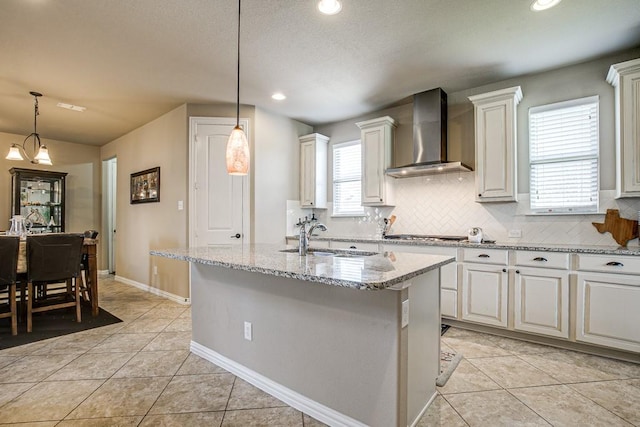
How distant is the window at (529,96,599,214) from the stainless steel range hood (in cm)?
71

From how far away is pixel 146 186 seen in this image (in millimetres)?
4918

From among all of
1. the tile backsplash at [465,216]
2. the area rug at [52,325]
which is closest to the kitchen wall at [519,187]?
the tile backsplash at [465,216]

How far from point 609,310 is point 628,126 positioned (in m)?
1.54

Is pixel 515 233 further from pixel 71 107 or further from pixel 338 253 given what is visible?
pixel 71 107

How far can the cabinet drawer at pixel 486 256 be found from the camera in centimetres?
293

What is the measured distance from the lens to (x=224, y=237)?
4.18 meters

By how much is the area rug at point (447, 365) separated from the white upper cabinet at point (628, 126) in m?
2.01

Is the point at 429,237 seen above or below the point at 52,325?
above

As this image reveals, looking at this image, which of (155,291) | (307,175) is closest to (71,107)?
(155,291)

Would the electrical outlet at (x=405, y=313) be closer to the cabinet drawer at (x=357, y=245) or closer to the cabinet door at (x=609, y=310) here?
the cabinet door at (x=609, y=310)

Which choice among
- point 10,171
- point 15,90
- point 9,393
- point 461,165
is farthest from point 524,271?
point 10,171

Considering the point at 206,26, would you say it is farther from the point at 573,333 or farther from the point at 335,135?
the point at 573,333

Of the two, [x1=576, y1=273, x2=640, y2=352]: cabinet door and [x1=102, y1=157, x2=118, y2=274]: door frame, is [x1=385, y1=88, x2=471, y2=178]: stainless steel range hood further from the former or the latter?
[x1=102, y1=157, x2=118, y2=274]: door frame

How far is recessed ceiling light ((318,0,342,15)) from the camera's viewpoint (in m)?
2.21
